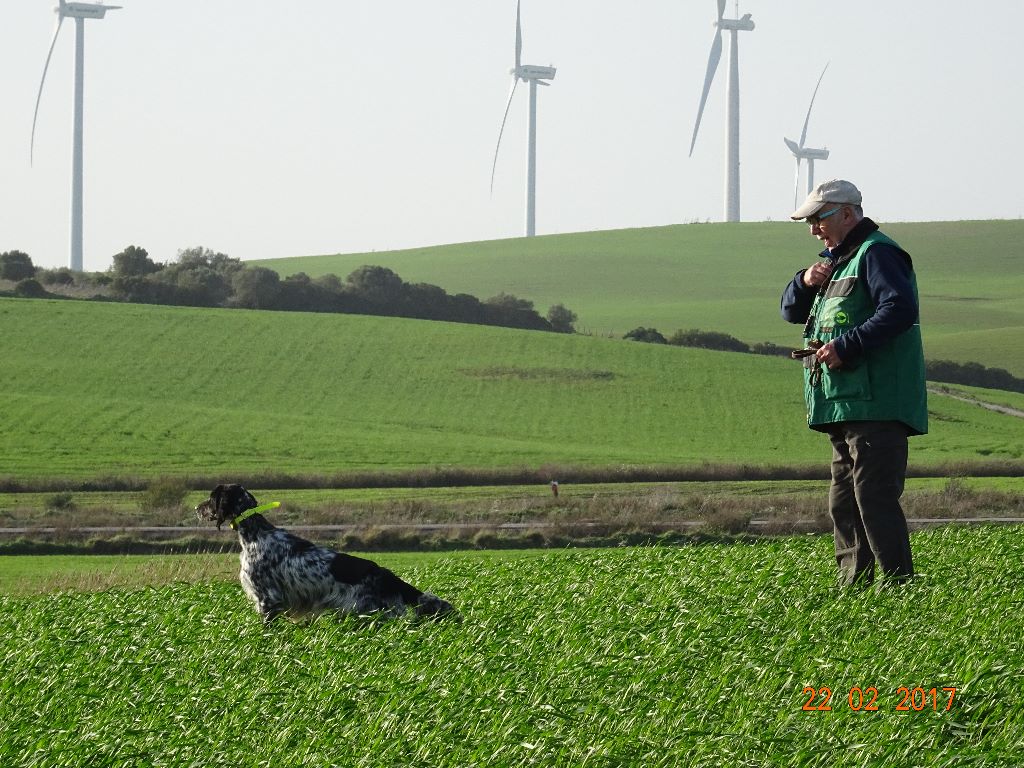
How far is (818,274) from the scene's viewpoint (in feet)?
27.7

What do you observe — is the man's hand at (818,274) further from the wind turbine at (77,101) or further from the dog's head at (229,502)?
the wind turbine at (77,101)

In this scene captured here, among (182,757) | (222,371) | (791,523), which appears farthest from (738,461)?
(182,757)

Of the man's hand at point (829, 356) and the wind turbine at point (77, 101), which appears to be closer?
the man's hand at point (829, 356)

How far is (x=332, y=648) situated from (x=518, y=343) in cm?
6815

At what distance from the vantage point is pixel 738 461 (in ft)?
158

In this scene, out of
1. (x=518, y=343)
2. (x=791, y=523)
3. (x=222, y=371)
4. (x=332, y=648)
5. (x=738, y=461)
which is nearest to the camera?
(x=332, y=648)

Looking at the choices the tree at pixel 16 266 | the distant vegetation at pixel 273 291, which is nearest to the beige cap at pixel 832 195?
the distant vegetation at pixel 273 291

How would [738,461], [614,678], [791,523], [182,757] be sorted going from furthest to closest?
[738,461] → [791,523] → [614,678] → [182,757]

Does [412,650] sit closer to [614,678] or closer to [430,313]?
[614,678]

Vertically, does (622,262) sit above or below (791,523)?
above

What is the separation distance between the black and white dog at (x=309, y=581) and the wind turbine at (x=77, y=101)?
249 ft

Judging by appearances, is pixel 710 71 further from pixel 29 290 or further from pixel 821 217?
pixel 821 217

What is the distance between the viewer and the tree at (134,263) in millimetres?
87500
